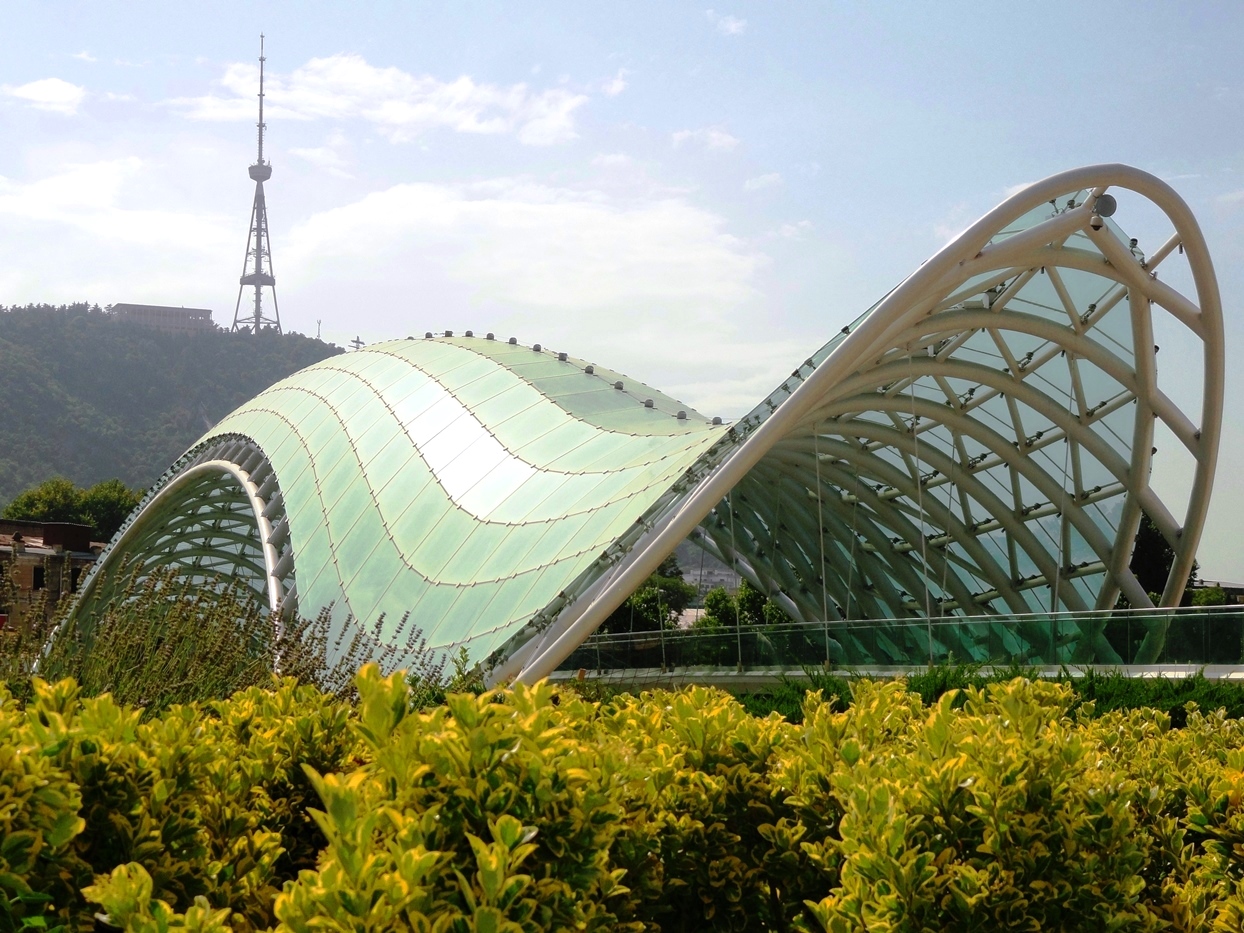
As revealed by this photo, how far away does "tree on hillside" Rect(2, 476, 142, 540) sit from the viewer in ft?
286

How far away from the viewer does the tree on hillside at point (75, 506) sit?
8731cm

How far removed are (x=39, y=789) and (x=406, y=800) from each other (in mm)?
1213

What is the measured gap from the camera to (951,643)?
19.5 metres

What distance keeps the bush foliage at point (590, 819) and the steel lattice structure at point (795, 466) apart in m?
11.8

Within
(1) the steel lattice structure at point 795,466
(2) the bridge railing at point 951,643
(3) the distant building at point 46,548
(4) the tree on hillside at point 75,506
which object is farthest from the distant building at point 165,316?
(2) the bridge railing at point 951,643

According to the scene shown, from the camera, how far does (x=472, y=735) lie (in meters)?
3.81

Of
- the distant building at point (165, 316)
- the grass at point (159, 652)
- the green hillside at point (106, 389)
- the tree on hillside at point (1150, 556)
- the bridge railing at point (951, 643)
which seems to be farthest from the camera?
the distant building at point (165, 316)

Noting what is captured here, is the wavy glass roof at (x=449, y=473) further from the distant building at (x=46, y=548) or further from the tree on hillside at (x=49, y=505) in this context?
the tree on hillside at (x=49, y=505)

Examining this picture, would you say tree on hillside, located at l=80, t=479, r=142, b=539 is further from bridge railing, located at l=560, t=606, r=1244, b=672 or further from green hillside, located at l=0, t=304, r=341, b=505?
bridge railing, located at l=560, t=606, r=1244, b=672

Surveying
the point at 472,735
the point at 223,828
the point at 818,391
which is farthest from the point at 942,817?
the point at 818,391

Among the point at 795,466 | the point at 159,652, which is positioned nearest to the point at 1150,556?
the point at 795,466

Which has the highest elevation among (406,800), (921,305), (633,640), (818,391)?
(921,305)

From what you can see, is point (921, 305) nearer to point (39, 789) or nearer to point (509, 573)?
point (509, 573)

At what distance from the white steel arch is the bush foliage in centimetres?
1182
